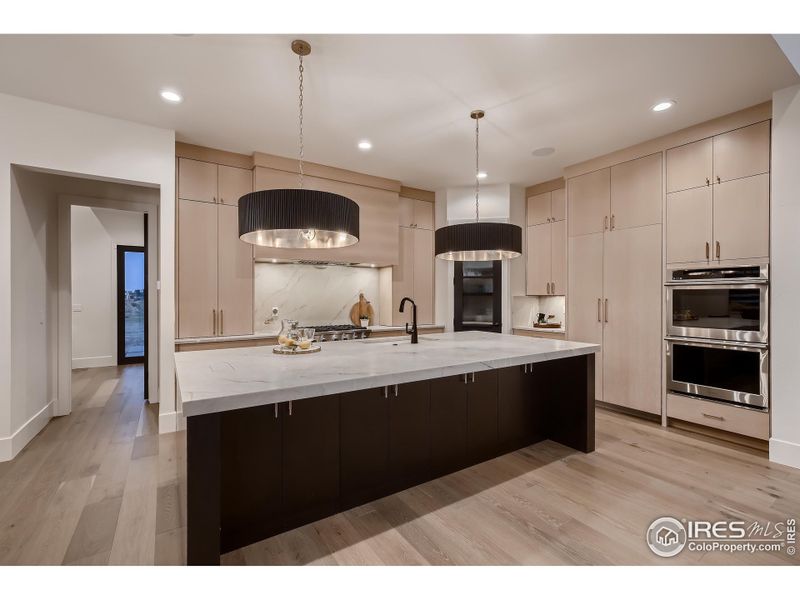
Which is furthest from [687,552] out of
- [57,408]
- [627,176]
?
[57,408]

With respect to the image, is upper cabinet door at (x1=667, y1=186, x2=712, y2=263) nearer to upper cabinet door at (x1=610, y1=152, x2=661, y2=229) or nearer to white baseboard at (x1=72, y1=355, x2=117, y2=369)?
upper cabinet door at (x1=610, y1=152, x2=661, y2=229)

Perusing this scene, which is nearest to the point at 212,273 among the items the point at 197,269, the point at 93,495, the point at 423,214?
the point at 197,269

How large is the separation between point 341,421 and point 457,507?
813mm

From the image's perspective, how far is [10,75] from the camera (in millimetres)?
2451

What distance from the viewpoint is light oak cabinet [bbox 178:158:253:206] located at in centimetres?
352

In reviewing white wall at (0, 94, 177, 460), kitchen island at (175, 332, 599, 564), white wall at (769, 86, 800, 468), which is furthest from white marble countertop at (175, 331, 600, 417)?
white wall at (0, 94, 177, 460)

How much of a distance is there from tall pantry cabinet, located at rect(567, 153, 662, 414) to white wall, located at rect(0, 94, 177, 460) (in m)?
4.02

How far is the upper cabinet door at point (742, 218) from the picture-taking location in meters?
2.80

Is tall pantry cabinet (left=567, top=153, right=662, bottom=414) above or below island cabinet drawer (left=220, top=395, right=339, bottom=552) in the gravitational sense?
above

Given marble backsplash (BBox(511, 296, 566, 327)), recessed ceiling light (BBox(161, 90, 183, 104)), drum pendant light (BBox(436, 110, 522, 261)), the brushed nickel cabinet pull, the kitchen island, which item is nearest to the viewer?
the kitchen island

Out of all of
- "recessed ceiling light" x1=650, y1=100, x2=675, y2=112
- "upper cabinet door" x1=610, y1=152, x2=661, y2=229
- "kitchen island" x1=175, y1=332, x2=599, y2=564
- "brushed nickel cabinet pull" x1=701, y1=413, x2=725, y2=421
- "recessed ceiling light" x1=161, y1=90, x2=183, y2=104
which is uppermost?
"recessed ceiling light" x1=161, y1=90, x2=183, y2=104

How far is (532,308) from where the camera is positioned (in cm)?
514

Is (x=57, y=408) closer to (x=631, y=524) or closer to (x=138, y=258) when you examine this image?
(x=138, y=258)

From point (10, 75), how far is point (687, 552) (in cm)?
472
